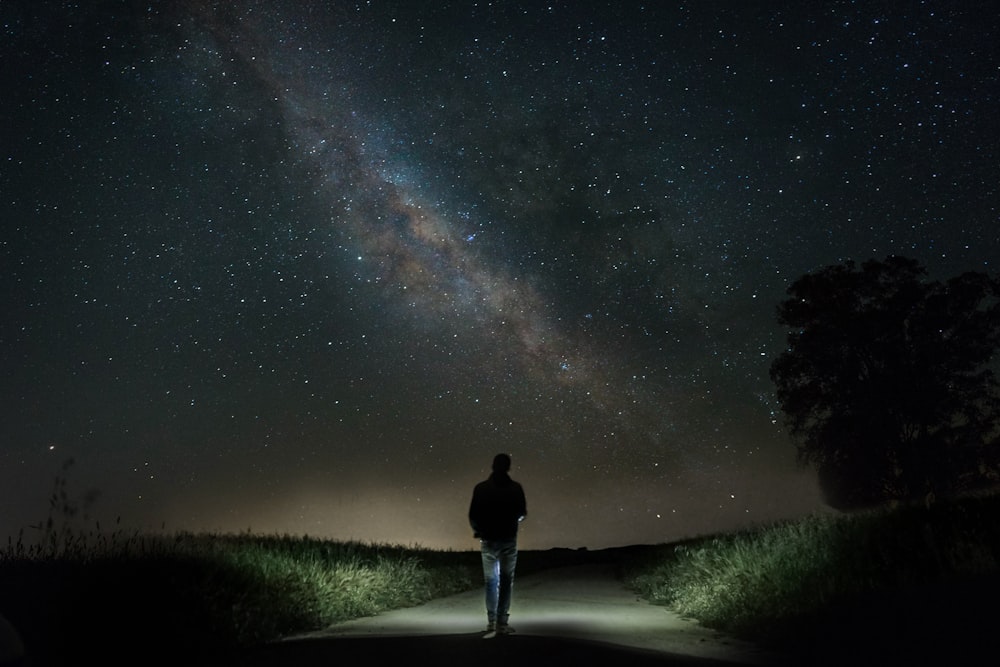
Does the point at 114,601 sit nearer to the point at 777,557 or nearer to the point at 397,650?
the point at 397,650

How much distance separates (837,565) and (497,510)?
429 cm

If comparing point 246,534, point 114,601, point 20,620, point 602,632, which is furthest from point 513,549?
point 246,534

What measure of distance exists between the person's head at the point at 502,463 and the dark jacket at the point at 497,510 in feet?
0.39

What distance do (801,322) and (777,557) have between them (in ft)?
66.6

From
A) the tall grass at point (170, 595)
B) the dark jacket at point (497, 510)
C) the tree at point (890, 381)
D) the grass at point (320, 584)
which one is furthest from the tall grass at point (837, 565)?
the tree at point (890, 381)

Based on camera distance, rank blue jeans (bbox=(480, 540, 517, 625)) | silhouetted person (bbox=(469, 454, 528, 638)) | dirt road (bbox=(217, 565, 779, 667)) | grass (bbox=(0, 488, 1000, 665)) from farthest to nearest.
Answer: silhouetted person (bbox=(469, 454, 528, 638)), blue jeans (bbox=(480, 540, 517, 625)), grass (bbox=(0, 488, 1000, 665)), dirt road (bbox=(217, 565, 779, 667))

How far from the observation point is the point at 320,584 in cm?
1134

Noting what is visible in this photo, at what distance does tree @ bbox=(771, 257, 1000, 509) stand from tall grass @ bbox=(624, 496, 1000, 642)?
54.2ft

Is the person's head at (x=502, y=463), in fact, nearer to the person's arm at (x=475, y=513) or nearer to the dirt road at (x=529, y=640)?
the person's arm at (x=475, y=513)

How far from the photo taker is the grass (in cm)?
772

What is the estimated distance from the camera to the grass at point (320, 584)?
7719 millimetres

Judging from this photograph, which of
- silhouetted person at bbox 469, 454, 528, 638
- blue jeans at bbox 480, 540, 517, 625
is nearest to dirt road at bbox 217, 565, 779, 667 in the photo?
blue jeans at bbox 480, 540, 517, 625

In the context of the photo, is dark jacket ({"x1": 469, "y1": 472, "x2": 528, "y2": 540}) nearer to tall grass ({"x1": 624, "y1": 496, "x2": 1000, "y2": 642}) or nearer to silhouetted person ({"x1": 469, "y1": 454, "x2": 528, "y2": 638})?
silhouetted person ({"x1": 469, "y1": 454, "x2": 528, "y2": 638})

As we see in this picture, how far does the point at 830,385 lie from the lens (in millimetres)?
27844
